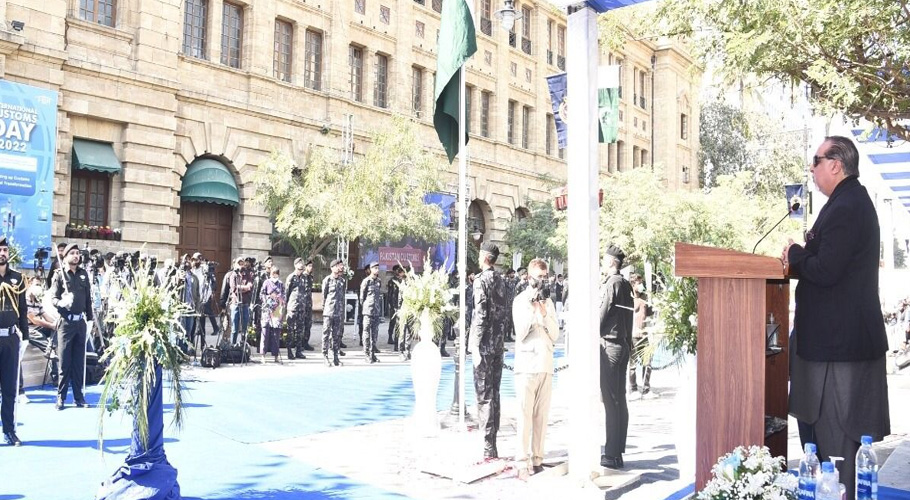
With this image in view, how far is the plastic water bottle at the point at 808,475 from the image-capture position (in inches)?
141

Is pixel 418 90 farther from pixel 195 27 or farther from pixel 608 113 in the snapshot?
pixel 608 113

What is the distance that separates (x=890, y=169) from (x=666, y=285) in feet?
32.9

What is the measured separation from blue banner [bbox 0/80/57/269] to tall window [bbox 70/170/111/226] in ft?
4.88

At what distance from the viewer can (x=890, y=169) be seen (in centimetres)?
1334

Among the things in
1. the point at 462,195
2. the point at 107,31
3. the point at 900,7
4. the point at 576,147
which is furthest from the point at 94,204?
the point at 900,7

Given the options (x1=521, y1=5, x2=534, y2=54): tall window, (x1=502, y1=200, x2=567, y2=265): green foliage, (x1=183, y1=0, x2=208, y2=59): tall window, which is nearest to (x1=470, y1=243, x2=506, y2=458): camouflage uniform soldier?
(x1=183, y1=0, x2=208, y2=59): tall window

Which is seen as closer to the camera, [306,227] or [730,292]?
[730,292]

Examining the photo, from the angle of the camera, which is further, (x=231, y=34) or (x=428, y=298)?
(x=231, y=34)

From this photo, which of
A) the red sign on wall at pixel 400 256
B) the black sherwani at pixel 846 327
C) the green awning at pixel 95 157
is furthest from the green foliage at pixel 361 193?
the black sherwani at pixel 846 327

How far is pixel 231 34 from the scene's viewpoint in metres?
23.8

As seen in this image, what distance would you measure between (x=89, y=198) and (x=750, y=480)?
801 inches

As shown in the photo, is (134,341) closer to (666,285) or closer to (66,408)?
(666,285)

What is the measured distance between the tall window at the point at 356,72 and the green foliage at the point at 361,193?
6.26 meters

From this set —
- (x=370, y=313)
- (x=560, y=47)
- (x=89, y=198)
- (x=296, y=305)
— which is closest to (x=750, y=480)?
(x=370, y=313)
